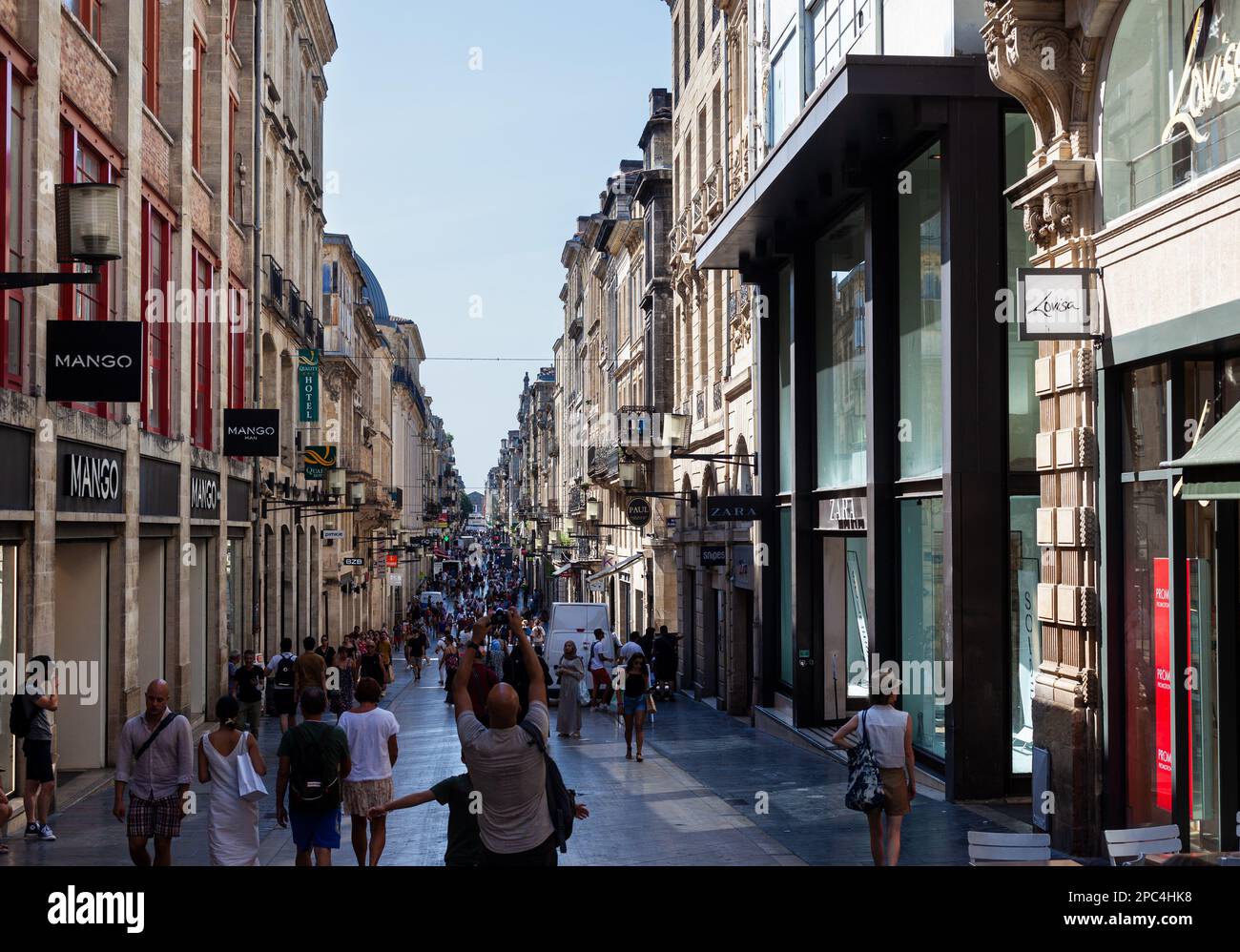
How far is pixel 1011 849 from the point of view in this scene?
755 centimetres

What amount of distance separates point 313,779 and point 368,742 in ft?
3.29

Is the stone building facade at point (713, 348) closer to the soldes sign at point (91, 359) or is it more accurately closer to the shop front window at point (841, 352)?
the shop front window at point (841, 352)

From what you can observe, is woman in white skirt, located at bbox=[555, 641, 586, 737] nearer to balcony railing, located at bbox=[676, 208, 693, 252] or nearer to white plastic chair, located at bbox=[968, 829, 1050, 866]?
balcony railing, located at bbox=[676, 208, 693, 252]

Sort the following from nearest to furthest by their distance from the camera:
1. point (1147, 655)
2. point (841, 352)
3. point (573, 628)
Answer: point (1147, 655) → point (841, 352) → point (573, 628)

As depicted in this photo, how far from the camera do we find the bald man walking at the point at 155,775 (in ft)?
33.0

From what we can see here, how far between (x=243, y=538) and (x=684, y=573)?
1168 cm

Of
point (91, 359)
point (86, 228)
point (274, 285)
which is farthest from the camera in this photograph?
point (274, 285)

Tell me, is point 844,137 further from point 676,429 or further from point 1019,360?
point 676,429

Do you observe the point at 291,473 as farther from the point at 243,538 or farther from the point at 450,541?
the point at 450,541

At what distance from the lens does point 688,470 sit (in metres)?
34.5

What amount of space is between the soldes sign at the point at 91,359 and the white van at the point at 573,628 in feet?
61.6

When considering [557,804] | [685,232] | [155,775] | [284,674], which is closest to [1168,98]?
[557,804]

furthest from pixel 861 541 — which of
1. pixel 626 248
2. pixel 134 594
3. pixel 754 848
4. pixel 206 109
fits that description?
pixel 626 248

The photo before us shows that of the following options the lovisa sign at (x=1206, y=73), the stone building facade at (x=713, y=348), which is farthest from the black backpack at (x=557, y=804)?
the stone building facade at (x=713, y=348)
